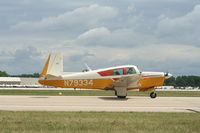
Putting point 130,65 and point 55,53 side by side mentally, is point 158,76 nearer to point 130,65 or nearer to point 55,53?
point 130,65

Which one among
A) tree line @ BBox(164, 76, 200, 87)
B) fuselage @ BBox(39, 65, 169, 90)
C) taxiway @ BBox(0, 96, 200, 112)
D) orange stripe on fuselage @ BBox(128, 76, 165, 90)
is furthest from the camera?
tree line @ BBox(164, 76, 200, 87)

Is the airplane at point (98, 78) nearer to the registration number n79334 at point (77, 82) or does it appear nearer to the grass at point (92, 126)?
the registration number n79334 at point (77, 82)

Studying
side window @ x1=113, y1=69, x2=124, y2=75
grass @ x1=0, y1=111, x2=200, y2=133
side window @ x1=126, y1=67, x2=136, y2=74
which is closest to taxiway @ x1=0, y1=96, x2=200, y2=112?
side window @ x1=126, y1=67, x2=136, y2=74

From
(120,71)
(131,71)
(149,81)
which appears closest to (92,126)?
(131,71)

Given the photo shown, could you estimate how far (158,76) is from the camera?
2609 centimetres

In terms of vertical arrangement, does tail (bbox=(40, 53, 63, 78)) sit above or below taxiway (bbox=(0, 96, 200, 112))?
above

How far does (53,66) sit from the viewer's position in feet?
82.6

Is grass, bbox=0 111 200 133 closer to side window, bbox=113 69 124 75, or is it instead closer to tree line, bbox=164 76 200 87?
side window, bbox=113 69 124 75

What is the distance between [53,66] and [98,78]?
3.61 meters

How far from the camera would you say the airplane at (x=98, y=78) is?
25.1 m

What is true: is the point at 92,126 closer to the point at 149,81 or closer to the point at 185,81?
the point at 149,81

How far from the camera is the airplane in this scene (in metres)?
25.1

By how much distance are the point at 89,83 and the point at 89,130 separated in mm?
15933

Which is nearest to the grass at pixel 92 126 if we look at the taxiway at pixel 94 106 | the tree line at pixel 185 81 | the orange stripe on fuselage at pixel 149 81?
the taxiway at pixel 94 106
